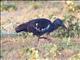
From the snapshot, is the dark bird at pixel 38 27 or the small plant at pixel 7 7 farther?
the small plant at pixel 7 7

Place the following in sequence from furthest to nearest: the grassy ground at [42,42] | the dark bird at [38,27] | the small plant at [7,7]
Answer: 1. the small plant at [7,7]
2. the dark bird at [38,27]
3. the grassy ground at [42,42]

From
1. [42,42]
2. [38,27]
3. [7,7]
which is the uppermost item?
[38,27]

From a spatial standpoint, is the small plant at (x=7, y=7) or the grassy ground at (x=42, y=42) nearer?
the grassy ground at (x=42, y=42)

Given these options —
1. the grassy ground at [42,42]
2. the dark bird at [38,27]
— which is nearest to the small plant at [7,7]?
the grassy ground at [42,42]

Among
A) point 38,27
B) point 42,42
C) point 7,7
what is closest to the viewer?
point 38,27

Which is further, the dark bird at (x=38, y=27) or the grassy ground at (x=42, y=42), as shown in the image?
the dark bird at (x=38, y=27)

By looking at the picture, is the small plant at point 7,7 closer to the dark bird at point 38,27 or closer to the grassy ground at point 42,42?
the grassy ground at point 42,42

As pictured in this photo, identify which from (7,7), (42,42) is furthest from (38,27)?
(7,7)

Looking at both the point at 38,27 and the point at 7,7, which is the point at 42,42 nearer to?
the point at 38,27

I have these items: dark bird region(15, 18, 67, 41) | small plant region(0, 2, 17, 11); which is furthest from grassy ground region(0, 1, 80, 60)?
small plant region(0, 2, 17, 11)

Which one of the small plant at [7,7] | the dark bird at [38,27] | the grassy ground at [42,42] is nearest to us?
the grassy ground at [42,42]

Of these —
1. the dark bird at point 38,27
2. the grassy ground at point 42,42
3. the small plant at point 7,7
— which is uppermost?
the dark bird at point 38,27

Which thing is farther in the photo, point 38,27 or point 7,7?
point 7,7

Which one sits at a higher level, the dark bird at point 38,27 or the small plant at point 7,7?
the dark bird at point 38,27
